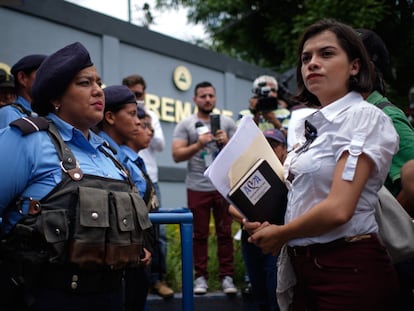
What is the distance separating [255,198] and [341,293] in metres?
0.47

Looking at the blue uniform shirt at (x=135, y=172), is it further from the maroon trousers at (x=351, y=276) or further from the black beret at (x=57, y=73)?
the maroon trousers at (x=351, y=276)

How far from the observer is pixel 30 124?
2148 millimetres

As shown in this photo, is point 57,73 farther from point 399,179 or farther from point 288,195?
point 399,179

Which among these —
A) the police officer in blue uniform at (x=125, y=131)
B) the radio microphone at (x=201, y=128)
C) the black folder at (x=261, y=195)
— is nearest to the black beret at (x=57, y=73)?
the black folder at (x=261, y=195)

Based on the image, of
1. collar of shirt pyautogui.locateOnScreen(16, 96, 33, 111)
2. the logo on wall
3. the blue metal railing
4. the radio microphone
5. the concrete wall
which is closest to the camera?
the blue metal railing

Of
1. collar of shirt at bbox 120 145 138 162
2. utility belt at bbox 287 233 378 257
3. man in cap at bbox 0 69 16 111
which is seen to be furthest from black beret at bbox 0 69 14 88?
utility belt at bbox 287 233 378 257

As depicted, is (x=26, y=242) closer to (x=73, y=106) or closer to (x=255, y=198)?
(x=73, y=106)

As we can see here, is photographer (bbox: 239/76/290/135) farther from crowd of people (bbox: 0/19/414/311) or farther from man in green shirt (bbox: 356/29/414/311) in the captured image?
man in green shirt (bbox: 356/29/414/311)

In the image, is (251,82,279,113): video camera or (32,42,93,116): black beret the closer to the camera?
(32,42,93,116): black beret

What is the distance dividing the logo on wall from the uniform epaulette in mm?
7408

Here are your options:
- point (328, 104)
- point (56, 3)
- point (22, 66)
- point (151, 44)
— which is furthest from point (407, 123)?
point (151, 44)

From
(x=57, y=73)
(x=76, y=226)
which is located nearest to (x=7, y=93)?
(x=57, y=73)

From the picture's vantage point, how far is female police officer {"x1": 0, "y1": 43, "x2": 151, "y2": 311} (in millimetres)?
2012

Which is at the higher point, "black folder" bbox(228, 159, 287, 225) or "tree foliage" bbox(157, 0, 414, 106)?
"tree foliage" bbox(157, 0, 414, 106)
